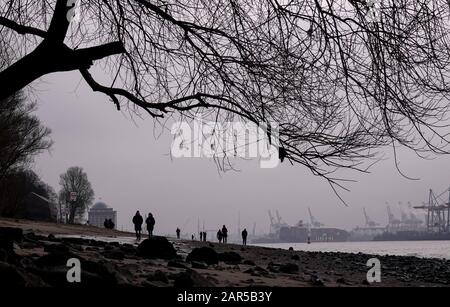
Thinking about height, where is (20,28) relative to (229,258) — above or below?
above

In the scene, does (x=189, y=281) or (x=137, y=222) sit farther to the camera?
(x=137, y=222)

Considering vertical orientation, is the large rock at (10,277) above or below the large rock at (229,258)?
above

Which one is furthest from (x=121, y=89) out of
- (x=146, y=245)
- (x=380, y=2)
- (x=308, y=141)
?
(x=146, y=245)

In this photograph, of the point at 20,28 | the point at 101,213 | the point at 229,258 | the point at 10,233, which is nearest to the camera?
the point at 20,28

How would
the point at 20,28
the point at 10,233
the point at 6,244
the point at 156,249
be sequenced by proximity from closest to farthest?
1. the point at 20,28
2. the point at 6,244
3. the point at 10,233
4. the point at 156,249

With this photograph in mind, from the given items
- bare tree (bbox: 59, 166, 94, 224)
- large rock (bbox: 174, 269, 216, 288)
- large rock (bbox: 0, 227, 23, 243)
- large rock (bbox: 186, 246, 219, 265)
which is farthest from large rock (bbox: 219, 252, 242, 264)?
bare tree (bbox: 59, 166, 94, 224)

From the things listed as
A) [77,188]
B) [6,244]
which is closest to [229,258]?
[6,244]

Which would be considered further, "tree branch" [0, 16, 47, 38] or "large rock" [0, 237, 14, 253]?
"large rock" [0, 237, 14, 253]

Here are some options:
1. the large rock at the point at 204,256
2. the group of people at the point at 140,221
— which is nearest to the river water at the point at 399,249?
the group of people at the point at 140,221

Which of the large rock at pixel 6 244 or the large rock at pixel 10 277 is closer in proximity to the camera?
the large rock at pixel 10 277

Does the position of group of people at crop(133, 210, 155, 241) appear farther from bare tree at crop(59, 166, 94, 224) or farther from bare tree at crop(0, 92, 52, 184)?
bare tree at crop(59, 166, 94, 224)

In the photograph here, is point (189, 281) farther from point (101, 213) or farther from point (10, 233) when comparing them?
point (101, 213)

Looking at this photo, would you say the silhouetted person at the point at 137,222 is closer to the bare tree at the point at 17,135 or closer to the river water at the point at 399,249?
the bare tree at the point at 17,135
